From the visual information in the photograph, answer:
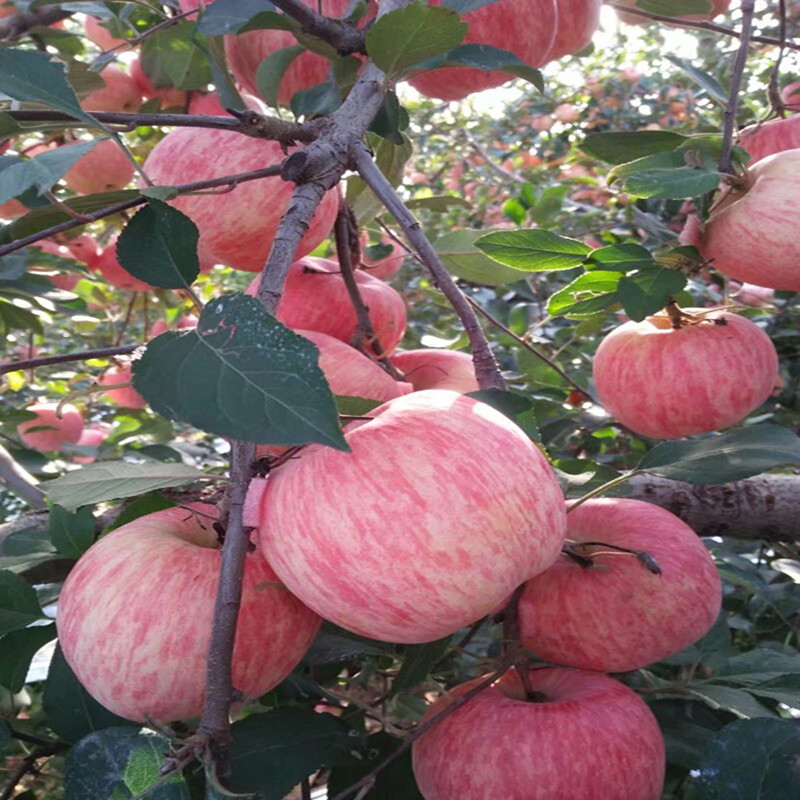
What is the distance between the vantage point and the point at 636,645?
0.75 metres

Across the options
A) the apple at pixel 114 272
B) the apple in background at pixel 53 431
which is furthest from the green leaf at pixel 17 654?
the apple in background at pixel 53 431

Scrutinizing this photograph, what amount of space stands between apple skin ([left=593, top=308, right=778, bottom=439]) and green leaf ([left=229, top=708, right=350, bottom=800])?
0.71 metres

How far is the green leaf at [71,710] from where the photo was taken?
0.76 meters

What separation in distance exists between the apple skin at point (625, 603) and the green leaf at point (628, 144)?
0.59 metres

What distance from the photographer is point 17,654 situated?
31.9 inches

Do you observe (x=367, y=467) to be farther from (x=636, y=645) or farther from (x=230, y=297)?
(x=636, y=645)

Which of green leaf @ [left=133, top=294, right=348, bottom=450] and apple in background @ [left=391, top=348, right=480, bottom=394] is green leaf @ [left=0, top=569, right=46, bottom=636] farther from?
apple in background @ [left=391, top=348, right=480, bottom=394]

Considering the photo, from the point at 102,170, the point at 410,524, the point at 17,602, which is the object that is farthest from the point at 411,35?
the point at 102,170

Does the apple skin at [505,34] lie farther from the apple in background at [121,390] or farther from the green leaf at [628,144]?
the apple in background at [121,390]

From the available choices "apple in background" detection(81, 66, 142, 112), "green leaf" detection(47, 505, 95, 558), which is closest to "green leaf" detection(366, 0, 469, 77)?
"green leaf" detection(47, 505, 95, 558)

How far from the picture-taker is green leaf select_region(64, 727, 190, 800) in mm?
562

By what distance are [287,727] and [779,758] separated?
41 centimetres

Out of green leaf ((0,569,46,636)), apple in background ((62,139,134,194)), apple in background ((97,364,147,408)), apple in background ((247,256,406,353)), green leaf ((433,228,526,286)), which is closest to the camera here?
green leaf ((0,569,46,636))

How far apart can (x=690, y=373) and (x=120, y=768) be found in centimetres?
92
